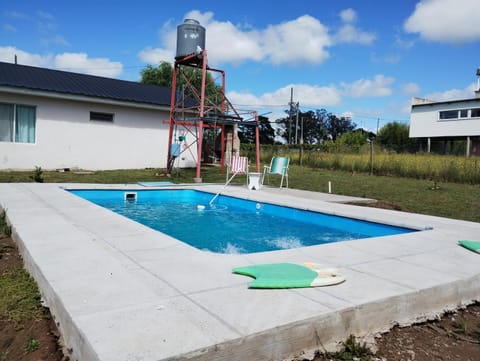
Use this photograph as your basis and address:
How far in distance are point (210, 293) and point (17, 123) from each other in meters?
13.2

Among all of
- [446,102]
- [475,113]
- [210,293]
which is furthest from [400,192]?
[446,102]

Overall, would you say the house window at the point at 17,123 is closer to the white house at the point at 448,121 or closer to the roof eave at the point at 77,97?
the roof eave at the point at 77,97

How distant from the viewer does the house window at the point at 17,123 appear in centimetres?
1313

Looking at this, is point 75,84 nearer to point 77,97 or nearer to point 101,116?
point 77,97

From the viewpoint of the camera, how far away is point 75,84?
15.1 metres

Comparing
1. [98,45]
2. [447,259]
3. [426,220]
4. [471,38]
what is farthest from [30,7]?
[471,38]

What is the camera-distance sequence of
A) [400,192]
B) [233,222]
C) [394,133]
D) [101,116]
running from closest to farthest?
[233,222] < [400,192] < [101,116] < [394,133]

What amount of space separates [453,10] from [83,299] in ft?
46.3

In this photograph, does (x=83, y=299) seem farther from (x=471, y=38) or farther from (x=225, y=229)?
(x=471, y=38)

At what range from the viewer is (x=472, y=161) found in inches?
604

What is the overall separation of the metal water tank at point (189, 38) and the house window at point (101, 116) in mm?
3823

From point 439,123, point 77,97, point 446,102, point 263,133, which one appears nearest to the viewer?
point 77,97

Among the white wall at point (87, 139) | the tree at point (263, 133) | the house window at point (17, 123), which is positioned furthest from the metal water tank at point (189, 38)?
the tree at point (263, 133)

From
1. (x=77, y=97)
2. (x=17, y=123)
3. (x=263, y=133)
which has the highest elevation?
(x=263, y=133)
